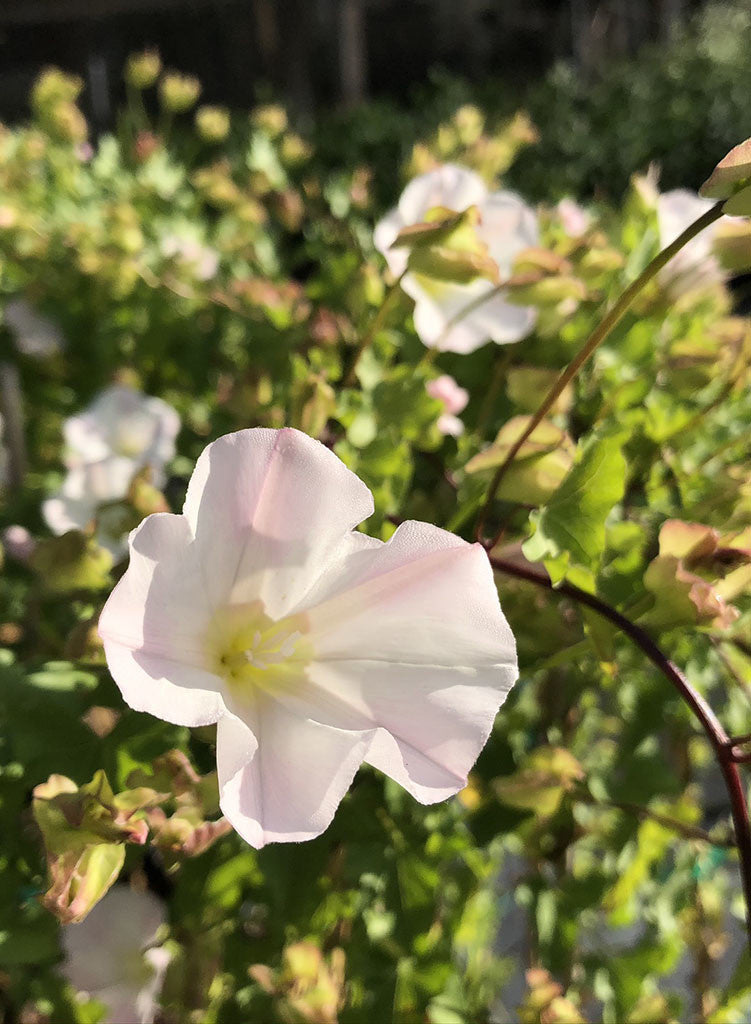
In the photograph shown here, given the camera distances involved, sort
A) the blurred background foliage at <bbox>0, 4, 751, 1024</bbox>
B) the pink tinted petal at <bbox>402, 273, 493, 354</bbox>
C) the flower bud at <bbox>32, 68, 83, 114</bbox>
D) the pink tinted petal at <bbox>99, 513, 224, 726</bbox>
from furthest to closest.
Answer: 1. the flower bud at <bbox>32, 68, 83, 114</bbox>
2. the pink tinted petal at <bbox>402, 273, 493, 354</bbox>
3. the blurred background foliage at <bbox>0, 4, 751, 1024</bbox>
4. the pink tinted petal at <bbox>99, 513, 224, 726</bbox>

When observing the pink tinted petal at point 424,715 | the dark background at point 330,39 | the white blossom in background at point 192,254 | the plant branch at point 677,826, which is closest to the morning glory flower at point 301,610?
the pink tinted petal at point 424,715

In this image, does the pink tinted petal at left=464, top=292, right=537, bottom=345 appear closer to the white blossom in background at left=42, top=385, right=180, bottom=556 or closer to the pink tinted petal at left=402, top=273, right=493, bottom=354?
the pink tinted petal at left=402, top=273, right=493, bottom=354

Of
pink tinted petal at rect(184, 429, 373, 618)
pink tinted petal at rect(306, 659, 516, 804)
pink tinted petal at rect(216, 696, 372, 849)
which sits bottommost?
pink tinted petal at rect(216, 696, 372, 849)

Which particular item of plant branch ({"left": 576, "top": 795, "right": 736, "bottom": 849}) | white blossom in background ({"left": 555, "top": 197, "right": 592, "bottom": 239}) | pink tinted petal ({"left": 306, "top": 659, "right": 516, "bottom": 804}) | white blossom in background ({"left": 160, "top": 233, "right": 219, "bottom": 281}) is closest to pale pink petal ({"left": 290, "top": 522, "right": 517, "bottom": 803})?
pink tinted petal ({"left": 306, "top": 659, "right": 516, "bottom": 804})

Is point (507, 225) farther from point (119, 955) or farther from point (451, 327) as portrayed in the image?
point (119, 955)

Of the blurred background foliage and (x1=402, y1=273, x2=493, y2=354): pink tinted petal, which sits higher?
(x1=402, y1=273, x2=493, y2=354): pink tinted petal

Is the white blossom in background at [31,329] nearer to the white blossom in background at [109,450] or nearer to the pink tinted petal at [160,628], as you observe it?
the white blossom in background at [109,450]

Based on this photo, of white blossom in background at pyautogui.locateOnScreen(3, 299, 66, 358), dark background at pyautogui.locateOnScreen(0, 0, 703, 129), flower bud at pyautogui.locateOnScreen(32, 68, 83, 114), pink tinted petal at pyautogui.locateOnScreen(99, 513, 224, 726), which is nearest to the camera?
pink tinted petal at pyautogui.locateOnScreen(99, 513, 224, 726)
